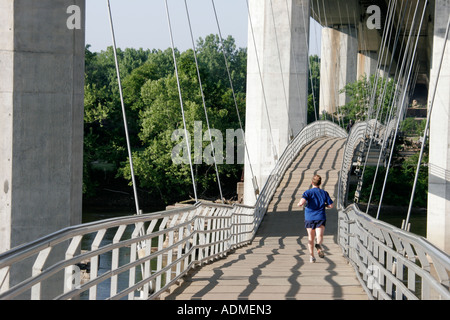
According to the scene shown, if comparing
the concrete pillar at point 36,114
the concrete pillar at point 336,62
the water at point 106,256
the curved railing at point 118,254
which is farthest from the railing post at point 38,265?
the concrete pillar at point 336,62

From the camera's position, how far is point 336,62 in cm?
5488

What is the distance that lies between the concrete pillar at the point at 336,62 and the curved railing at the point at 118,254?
34.9m

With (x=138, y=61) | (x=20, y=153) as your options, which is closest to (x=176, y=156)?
(x=20, y=153)

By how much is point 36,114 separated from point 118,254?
12.3 feet

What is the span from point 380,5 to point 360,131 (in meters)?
18.2

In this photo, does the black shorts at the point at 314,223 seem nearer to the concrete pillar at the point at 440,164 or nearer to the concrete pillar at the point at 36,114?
the concrete pillar at the point at 36,114

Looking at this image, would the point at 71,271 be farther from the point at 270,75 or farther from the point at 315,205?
the point at 270,75

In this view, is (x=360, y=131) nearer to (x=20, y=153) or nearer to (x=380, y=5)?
(x=380, y=5)

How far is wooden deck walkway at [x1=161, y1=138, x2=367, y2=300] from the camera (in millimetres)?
7434

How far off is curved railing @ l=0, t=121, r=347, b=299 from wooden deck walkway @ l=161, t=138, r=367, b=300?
0.27 meters

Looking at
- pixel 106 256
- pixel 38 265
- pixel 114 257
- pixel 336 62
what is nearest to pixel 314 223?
pixel 114 257

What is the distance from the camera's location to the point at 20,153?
9.05 meters

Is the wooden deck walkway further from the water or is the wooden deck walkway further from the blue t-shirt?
the water
